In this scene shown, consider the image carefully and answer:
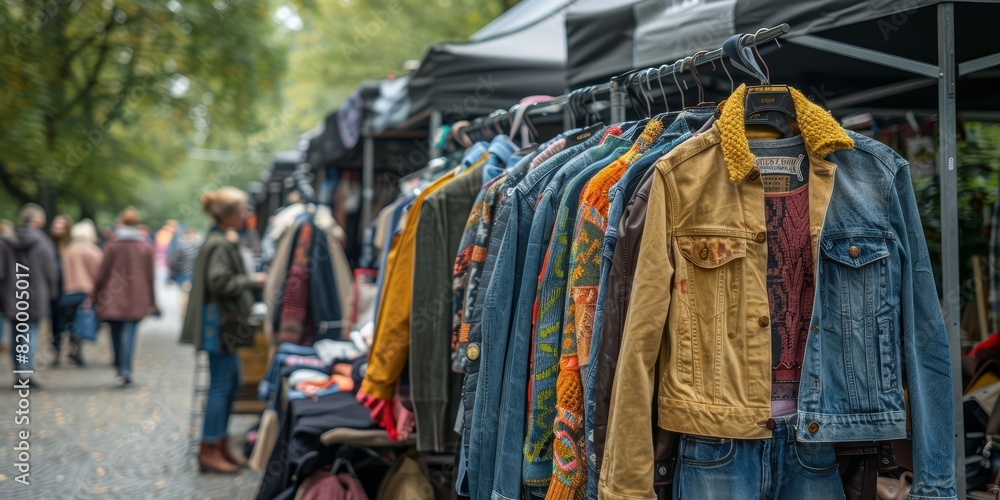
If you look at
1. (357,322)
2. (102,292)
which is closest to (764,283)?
(357,322)

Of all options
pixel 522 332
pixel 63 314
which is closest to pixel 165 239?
pixel 63 314

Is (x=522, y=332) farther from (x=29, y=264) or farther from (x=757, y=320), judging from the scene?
(x=29, y=264)

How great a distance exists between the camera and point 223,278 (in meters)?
6.40

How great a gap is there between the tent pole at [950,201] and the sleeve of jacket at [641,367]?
3.31 ft

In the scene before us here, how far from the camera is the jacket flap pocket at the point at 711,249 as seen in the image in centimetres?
230

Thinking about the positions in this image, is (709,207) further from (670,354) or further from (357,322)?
(357,322)

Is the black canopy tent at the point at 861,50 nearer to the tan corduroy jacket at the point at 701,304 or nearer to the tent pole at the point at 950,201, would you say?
the tent pole at the point at 950,201

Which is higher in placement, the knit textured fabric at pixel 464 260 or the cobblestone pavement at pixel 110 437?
the knit textured fabric at pixel 464 260

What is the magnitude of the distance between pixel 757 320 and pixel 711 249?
227mm

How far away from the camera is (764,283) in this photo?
2.32 meters

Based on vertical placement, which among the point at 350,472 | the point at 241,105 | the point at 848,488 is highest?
the point at 241,105

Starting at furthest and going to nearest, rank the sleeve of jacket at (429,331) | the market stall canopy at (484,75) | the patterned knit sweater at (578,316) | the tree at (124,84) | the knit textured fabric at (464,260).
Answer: the tree at (124,84) → the market stall canopy at (484,75) → the sleeve of jacket at (429,331) → the knit textured fabric at (464,260) → the patterned knit sweater at (578,316)

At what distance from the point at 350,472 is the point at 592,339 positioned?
87.0 inches

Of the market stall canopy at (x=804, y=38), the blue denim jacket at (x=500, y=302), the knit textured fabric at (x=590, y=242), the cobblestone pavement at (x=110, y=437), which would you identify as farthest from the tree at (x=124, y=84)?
the knit textured fabric at (x=590, y=242)
